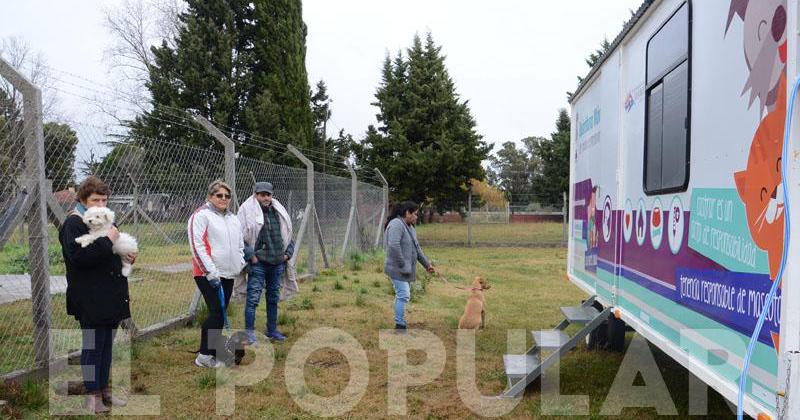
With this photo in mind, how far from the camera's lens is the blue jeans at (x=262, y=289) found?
6.10m

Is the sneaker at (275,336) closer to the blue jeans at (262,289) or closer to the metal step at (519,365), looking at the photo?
the blue jeans at (262,289)

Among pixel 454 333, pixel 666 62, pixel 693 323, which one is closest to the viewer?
pixel 693 323

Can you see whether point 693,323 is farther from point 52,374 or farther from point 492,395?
point 52,374

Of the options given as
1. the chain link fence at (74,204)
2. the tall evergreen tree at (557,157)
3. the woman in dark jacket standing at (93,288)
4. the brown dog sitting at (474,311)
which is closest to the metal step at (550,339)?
the brown dog sitting at (474,311)

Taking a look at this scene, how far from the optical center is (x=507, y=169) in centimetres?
7800

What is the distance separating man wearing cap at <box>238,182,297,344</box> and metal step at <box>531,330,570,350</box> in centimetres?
263

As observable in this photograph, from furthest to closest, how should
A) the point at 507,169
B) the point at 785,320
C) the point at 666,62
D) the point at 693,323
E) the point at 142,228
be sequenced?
the point at 507,169
the point at 142,228
the point at 666,62
the point at 693,323
the point at 785,320

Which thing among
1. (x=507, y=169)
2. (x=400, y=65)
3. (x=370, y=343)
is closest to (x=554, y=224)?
(x=400, y=65)

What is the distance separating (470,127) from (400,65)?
405 centimetres

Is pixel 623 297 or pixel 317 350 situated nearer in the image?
pixel 623 297

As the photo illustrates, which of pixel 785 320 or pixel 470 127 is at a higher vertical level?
pixel 470 127

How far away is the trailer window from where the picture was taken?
338cm

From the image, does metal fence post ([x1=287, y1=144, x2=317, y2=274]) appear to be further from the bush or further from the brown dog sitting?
the brown dog sitting

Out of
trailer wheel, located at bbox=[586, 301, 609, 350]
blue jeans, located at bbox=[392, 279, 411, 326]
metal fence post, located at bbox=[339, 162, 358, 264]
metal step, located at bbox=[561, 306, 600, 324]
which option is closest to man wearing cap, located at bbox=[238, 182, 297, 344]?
blue jeans, located at bbox=[392, 279, 411, 326]
